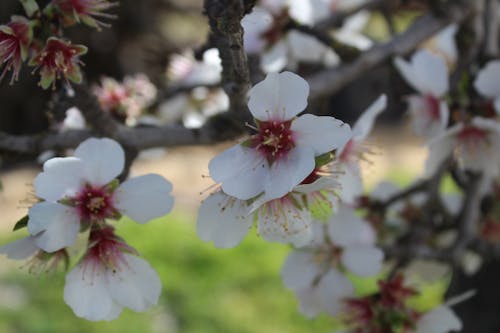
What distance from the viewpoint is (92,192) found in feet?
3.33

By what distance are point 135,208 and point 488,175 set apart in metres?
0.81

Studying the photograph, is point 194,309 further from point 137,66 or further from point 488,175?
point 137,66

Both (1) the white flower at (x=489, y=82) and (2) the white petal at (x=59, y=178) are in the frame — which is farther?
(1) the white flower at (x=489, y=82)

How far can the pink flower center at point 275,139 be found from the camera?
0.95 metres

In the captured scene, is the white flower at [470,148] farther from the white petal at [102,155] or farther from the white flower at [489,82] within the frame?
the white petal at [102,155]

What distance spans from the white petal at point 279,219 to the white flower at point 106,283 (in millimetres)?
172

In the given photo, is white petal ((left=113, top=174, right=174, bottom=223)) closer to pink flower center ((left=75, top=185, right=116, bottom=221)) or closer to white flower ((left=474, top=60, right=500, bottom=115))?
pink flower center ((left=75, top=185, right=116, bottom=221))

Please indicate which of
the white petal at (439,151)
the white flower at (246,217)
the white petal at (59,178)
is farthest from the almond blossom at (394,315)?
the white petal at (59,178)

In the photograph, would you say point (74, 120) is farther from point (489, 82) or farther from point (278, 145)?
point (489, 82)

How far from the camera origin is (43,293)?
3635 mm

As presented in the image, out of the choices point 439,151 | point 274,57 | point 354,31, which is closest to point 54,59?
point 274,57

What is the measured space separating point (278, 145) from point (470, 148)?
0.58 meters

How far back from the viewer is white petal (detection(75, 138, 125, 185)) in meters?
0.99

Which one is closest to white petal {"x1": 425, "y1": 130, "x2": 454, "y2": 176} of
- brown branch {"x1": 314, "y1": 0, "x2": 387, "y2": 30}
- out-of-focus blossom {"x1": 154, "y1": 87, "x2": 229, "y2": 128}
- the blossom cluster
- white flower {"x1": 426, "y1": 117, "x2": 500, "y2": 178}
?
white flower {"x1": 426, "y1": 117, "x2": 500, "y2": 178}
